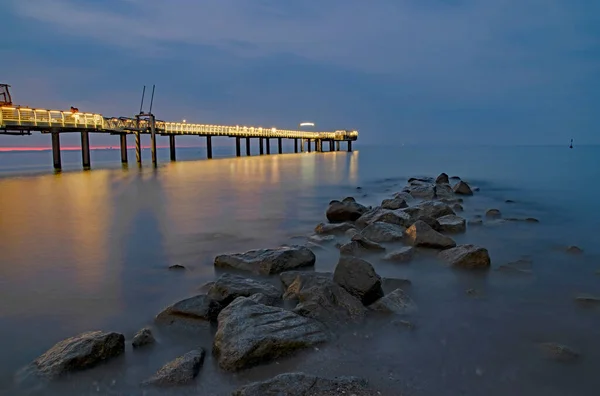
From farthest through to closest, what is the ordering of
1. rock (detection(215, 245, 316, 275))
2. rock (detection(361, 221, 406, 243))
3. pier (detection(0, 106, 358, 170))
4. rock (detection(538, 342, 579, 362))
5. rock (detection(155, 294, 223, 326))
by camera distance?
pier (detection(0, 106, 358, 170)) → rock (detection(361, 221, 406, 243)) → rock (detection(215, 245, 316, 275)) → rock (detection(155, 294, 223, 326)) → rock (detection(538, 342, 579, 362))

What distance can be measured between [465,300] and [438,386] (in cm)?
243

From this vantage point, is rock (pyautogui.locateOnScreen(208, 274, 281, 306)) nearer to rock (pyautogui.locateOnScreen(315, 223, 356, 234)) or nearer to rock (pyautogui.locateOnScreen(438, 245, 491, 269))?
rock (pyautogui.locateOnScreen(438, 245, 491, 269))

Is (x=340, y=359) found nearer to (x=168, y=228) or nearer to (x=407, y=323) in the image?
(x=407, y=323)

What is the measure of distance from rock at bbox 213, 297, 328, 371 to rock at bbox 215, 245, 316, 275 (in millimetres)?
2236

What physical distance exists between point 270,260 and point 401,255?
2.56m

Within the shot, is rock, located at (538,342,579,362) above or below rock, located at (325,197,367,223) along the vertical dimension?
below

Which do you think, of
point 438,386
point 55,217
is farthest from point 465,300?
point 55,217

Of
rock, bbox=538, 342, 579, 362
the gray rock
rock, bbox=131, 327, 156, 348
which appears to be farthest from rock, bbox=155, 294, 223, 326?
rock, bbox=538, 342, 579, 362

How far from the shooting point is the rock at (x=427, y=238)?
8453 mm

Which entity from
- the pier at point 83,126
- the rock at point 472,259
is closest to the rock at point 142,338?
the rock at point 472,259

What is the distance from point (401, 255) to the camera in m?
7.88

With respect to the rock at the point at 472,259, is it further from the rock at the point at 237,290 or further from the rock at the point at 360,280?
the rock at the point at 237,290

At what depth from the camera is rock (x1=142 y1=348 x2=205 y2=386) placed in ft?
12.5

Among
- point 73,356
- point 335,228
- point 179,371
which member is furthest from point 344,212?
point 73,356
